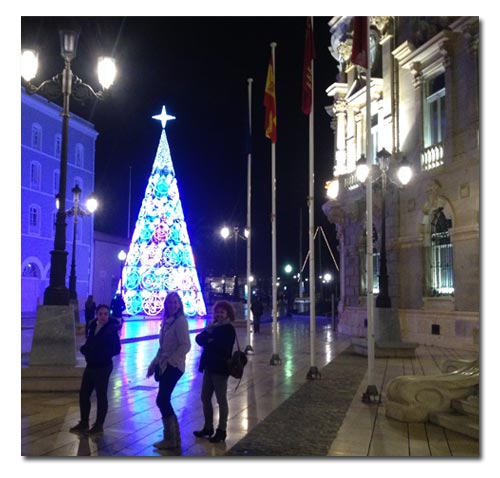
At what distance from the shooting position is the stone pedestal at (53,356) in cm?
1067

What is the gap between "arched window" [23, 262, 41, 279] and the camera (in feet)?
117

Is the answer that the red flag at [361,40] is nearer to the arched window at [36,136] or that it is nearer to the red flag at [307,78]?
the red flag at [307,78]

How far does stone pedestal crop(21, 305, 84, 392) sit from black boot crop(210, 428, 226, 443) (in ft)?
13.0

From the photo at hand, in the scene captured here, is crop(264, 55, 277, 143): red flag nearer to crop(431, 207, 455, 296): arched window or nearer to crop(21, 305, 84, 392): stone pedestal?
crop(21, 305, 84, 392): stone pedestal

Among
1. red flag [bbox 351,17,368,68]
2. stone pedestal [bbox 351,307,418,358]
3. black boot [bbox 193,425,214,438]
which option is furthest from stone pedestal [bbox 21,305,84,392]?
stone pedestal [bbox 351,307,418,358]

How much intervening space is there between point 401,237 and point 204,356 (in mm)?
15379

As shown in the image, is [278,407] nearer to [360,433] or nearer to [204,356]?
[360,433]

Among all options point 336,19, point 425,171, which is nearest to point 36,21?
point 425,171

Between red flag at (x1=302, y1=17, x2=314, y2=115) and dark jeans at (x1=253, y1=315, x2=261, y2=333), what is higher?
red flag at (x1=302, y1=17, x2=314, y2=115)

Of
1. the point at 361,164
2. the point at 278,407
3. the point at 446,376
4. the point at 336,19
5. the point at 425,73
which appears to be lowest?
the point at 278,407

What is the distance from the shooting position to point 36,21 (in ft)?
28.4

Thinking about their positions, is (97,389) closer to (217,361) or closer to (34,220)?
(217,361)

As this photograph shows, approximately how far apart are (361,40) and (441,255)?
11177 millimetres
